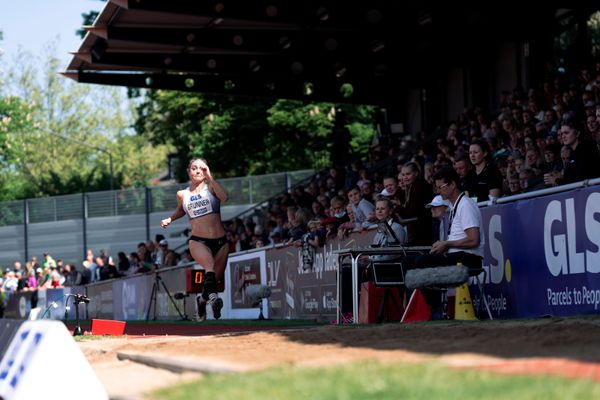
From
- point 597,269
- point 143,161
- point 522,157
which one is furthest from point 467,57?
point 143,161

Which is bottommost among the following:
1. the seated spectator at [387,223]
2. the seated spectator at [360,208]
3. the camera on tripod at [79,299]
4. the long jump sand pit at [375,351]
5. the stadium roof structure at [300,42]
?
the long jump sand pit at [375,351]

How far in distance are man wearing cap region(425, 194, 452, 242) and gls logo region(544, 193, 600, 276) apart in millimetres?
1658

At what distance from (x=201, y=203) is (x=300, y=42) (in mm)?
15602

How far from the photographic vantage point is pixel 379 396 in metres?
6.71

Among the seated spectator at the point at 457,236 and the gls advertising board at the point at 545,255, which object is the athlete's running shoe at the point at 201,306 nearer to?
the seated spectator at the point at 457,236

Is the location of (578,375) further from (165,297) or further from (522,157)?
(165,297)

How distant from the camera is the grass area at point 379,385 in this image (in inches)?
255

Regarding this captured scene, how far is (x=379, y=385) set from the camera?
7039 millimetres

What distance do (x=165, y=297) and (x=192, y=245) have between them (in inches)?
450

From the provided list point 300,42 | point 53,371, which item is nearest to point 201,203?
point 53,371

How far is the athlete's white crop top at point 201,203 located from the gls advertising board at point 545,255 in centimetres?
426

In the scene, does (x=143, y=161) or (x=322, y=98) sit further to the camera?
(x=143, y=161)

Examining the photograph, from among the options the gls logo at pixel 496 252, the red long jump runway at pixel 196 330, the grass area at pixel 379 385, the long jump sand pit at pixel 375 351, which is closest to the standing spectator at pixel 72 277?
the red long jump runway at pixel 196 330

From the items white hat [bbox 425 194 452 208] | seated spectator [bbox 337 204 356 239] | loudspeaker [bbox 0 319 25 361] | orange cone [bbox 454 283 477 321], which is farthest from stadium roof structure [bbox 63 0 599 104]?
loudspeaker [bbox 0 319 25 361]
